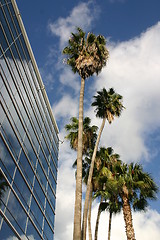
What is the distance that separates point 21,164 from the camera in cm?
2164

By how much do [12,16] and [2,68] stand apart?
20.6ft

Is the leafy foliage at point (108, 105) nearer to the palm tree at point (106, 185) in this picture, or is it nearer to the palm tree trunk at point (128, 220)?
the palm tree at point (106, 185)

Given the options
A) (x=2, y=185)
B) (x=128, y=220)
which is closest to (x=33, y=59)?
(x=2, y=185)

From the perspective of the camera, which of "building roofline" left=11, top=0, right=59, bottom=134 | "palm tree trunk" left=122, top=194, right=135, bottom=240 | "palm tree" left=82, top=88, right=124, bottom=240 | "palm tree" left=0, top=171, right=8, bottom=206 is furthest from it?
"building roofline" left=11, top=0, right=59, bottom=134

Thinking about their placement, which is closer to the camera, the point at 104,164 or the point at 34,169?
the point at 104,164

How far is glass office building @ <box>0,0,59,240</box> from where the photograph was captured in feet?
60.3

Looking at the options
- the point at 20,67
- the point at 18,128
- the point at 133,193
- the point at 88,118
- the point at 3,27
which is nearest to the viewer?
the point at 133,193

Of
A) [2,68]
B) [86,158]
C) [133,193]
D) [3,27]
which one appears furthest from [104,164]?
[3,27]

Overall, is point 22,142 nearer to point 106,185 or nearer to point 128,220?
point 106,185

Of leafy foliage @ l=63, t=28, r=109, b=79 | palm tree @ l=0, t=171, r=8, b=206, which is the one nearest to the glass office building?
palm tree @ l=0, t=171, r=8, b=206

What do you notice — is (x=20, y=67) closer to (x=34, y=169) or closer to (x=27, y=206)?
(x=34, y=169)

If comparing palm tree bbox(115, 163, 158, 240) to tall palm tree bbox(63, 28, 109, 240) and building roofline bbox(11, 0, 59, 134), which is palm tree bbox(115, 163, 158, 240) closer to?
tall palm tree bbox(63, 28, 109, 240)

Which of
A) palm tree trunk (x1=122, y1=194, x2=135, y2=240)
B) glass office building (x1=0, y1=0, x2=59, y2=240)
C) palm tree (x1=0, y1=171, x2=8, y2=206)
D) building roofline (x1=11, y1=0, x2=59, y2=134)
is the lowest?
palm tree trunk (x1=122, y1=194, x2=135, y2=240)

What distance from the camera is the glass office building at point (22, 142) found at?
60.3 ft
